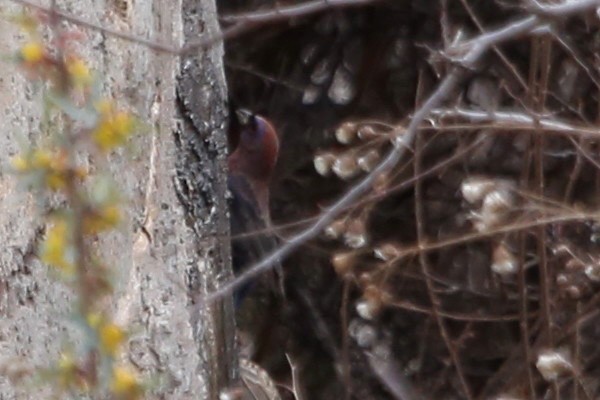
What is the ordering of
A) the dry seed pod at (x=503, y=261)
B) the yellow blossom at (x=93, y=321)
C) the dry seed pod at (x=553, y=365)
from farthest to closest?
the dry seed pod at (x=503, y=261)
the dry seed pod at (x=553, y=365)
the yellow blossom at (x=93, y=321)

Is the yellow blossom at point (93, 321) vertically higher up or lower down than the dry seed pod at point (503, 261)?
higher up

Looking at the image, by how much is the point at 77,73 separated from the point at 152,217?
1.28ft

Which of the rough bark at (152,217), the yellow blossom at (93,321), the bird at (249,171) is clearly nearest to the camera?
the yellow blossom at (93,321)

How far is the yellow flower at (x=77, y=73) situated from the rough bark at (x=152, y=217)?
115mm

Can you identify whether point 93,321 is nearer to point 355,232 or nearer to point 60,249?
point 60,249

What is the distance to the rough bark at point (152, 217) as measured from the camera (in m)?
1.58

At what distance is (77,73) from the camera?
139cm

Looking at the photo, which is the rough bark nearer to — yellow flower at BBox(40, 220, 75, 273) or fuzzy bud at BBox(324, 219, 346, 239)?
yellow flower at BBox(40, 220, 75, 273)

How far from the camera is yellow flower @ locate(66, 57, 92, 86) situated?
1371mm

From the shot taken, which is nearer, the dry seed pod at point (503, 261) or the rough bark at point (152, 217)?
the rough bark at point (152, 217)

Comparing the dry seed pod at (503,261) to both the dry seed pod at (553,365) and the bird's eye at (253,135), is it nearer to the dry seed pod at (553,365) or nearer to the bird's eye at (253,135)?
the dry seed pod at (553,365)

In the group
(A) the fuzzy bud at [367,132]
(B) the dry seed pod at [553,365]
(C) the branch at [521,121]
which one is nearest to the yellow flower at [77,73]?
(C) the branch at [521,121]

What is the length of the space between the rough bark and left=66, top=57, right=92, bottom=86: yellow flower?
12cm

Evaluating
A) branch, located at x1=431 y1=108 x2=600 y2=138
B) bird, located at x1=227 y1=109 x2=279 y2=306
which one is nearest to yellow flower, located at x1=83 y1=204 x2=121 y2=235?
branch, located at x1=431 y1=108 x2=600 y2=138
